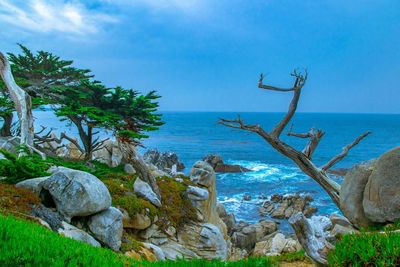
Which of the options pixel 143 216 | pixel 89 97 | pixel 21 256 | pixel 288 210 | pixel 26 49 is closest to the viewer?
pixel 21 256

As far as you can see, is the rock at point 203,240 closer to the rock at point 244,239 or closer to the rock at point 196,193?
the rock at point 196,193

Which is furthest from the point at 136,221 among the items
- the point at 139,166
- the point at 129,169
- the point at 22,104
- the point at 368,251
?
the point at 368,251

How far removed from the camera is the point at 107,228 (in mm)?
9852

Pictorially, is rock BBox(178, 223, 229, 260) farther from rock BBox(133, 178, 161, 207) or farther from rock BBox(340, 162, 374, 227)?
rock BBox(340, 162, 374, 227)

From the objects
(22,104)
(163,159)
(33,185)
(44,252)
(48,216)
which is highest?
(22,104)

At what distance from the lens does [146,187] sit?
50.0 feet

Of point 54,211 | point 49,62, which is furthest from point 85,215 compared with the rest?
point 49,62

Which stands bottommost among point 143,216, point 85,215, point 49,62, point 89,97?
point 143,216

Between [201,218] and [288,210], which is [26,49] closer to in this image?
[201,218]

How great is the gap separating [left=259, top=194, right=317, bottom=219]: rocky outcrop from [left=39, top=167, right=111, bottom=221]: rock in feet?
90.6

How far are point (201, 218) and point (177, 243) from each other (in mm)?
1984

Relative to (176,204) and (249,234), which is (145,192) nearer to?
(176,204)

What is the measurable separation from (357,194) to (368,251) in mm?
3968

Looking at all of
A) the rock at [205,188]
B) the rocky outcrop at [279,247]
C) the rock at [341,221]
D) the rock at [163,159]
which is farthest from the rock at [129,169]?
the rock at [163,159]
